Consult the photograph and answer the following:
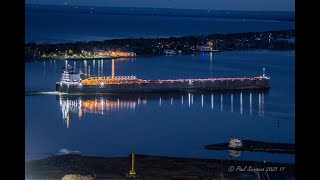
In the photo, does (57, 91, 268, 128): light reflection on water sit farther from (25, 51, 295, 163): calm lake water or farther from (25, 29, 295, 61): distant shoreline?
(25, 29, 295, 61): distant shoreline

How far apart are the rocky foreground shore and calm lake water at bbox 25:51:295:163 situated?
0.65 meters

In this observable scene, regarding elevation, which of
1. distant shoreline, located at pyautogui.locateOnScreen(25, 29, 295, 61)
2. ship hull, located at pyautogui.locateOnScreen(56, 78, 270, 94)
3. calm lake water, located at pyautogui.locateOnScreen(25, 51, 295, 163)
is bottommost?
calm lake water, located at pyautogui.locateOnScreen(25, 51, 295, 163)

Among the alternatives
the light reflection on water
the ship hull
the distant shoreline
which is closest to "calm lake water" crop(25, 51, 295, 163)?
the light reflection on water

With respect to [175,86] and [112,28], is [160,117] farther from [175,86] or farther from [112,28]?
[112,28]

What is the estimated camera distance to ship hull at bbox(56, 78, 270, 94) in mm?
13343

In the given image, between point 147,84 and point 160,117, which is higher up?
point 147,84

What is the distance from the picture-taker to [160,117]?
10086 mm

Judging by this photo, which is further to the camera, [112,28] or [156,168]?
[112,28]

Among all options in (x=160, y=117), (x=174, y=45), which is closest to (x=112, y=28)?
(x=174, y=45)

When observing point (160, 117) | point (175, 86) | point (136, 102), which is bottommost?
point (160, 117)

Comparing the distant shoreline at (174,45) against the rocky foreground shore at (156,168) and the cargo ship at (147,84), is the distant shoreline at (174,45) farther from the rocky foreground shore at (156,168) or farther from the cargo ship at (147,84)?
the rocky foreground shore at (156,168)

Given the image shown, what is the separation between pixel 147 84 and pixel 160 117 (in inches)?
134

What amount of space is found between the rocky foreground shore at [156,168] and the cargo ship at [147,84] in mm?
8078
